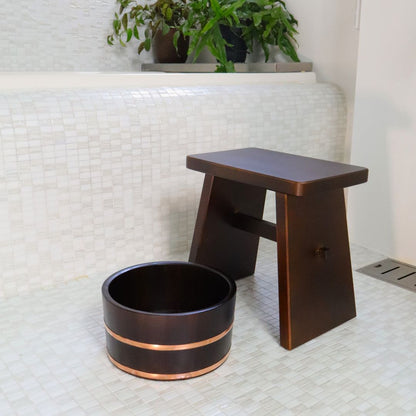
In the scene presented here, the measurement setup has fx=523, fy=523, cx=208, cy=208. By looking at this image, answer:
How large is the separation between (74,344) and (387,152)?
894 mm

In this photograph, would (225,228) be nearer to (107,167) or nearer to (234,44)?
(107,167)

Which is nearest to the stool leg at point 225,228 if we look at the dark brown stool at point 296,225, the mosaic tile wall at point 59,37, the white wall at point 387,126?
the dark brown stool at point 296,225

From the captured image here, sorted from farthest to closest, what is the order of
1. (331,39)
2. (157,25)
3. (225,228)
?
(157,25), (331,39), (225,228)

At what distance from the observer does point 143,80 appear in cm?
127

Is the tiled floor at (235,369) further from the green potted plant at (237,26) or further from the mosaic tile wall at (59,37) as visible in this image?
the mosaic tile wall at (59,37)

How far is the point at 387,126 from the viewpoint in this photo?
1.33 m

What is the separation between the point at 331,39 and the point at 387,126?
1.16ft

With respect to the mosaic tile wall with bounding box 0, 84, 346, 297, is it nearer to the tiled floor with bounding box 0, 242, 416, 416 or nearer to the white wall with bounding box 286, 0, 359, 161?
the tiled floor with bounding box 0, 242, 416, 416

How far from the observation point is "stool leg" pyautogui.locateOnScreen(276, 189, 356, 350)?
89 cm

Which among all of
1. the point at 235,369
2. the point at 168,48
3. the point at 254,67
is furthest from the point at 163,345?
the point at 168,48

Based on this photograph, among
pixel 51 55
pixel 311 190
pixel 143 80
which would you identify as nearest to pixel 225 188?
pixel 311 190

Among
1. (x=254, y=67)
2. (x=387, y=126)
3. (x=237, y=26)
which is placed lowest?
(x=387, y=126)

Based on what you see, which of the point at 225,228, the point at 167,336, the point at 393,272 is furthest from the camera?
the point at 393,272

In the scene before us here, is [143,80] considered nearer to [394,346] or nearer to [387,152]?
[387,152]
